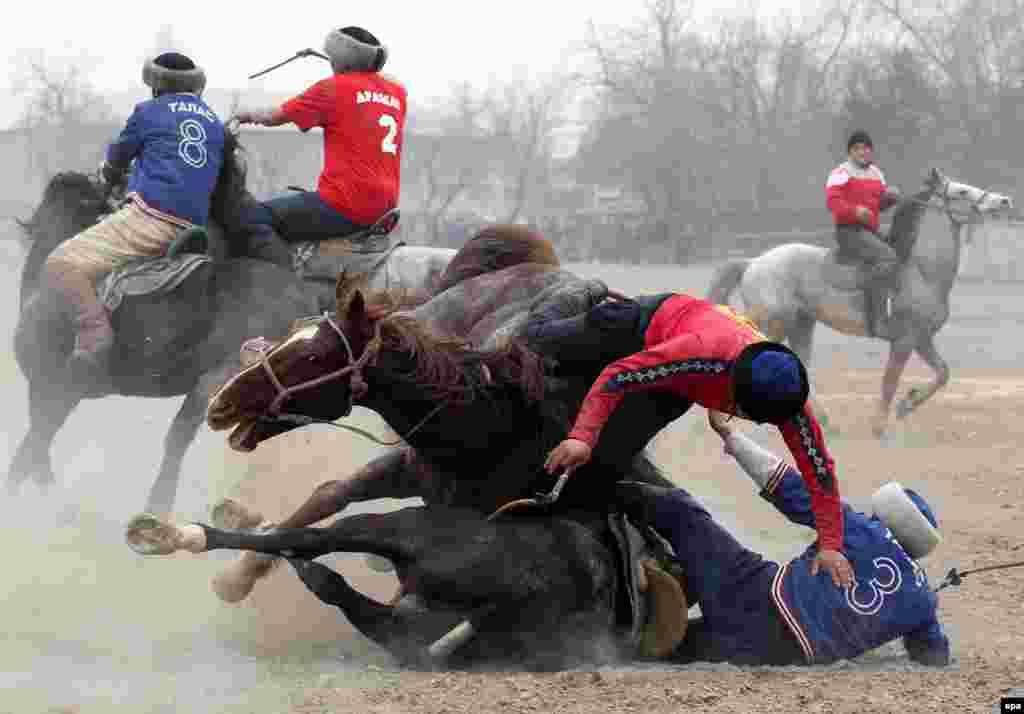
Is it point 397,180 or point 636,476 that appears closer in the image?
point 636,476

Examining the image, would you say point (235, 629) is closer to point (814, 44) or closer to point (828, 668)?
point (828, 668)

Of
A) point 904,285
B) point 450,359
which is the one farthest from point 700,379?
point 904,285

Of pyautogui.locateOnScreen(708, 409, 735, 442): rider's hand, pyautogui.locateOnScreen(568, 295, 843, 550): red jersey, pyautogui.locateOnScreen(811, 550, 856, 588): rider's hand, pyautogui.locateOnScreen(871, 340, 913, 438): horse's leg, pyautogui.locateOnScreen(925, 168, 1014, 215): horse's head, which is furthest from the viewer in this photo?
pyautogui.locateOnScreen(925, 168, 1014, 215): horse's head

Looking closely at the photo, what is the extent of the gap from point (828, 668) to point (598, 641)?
0.75 meters

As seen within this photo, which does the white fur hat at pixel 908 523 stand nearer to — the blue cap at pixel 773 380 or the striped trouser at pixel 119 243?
the blue cap at pixel 773 380

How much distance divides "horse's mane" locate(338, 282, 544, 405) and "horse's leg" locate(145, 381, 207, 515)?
2.99 m

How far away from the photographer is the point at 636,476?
548 centimetres

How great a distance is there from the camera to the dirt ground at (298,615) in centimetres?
461

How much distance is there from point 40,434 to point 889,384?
7.54 m

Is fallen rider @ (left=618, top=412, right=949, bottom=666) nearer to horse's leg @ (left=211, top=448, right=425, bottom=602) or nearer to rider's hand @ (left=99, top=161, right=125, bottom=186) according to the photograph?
horse's leg @ (left=211, top=448, right=425, bottom=602)

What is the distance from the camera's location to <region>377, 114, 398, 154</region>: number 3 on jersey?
780 cm

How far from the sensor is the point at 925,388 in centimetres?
1354

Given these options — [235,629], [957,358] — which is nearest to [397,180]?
[235,629]

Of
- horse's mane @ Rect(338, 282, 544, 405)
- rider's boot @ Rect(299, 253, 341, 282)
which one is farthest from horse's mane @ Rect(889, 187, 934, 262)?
horse's mane @ Rect(338, 282, 544, 405)
